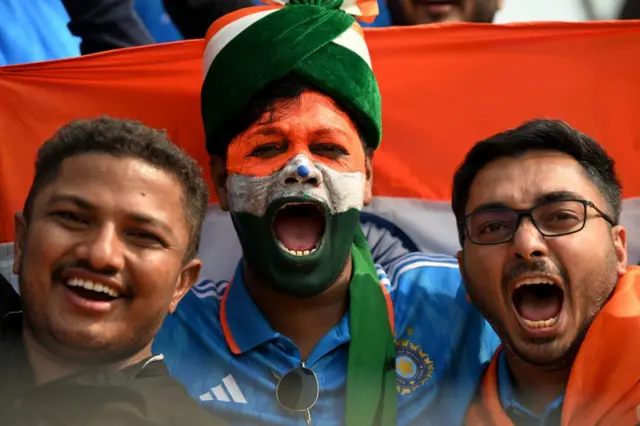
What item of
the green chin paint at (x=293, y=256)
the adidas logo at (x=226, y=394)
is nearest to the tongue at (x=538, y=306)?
the green chin paint at (x=293, y=256)

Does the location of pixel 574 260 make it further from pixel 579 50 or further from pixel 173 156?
pixel 579 50

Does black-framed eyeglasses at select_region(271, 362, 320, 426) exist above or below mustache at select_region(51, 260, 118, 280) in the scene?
below

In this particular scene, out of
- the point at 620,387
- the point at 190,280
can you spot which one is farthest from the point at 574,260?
the point at 190,280

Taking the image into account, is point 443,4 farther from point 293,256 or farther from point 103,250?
point 103,250

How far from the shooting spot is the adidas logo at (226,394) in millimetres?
2598

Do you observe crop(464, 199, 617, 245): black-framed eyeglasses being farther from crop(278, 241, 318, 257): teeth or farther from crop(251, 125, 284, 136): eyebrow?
crop(251, 125, 284, 136): eyebrow

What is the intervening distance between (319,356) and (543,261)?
673mm

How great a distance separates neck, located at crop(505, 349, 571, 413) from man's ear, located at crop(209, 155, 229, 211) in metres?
0.93

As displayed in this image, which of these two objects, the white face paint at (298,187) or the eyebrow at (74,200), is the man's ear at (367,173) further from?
the eyebrow at (74,200)

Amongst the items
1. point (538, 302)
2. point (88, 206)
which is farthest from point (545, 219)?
point (88, 206)

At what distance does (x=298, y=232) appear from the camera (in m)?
2.73

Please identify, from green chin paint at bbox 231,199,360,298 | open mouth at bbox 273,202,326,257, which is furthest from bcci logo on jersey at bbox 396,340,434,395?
open mouth at bbox 273,202,326,257

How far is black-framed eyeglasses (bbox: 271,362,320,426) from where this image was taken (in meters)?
2.52

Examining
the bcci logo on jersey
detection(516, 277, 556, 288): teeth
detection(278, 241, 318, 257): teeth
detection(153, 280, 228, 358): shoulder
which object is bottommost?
the bcci logo on jersey
